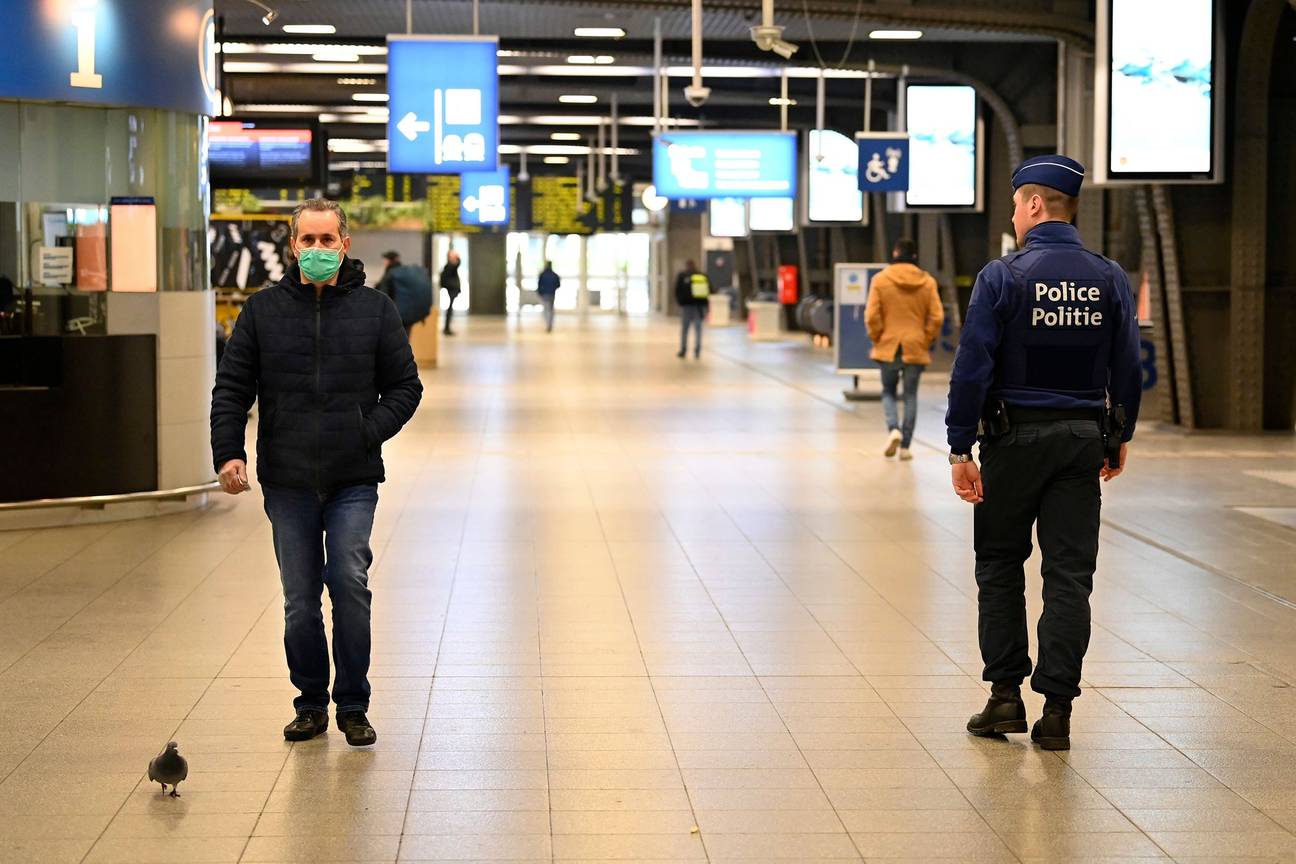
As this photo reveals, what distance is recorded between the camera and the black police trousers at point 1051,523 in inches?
216

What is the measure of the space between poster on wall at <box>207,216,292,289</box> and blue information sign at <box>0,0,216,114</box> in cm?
926

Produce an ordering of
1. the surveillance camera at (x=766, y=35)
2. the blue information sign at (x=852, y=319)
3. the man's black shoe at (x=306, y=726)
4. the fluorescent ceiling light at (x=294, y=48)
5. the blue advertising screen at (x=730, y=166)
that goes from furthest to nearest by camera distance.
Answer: the blue advertising screen at (x=730, y=166) → the fluorescent ceiling light at (x=294, y=48) → the blue information sign at (x=852, y=319) → the surveillance camera at (x=766, y=35) → the man's black shoe at (x=306, y=726)

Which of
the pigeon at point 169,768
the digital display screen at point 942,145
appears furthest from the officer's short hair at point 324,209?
the digital display screen at point 942,145

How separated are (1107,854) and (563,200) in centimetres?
4503

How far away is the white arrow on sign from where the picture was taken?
1684 cm

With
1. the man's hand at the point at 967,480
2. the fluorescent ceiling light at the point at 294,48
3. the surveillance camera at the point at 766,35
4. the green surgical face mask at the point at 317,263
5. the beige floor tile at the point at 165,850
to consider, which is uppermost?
the fluorescent ceiling light at the point at 294,48

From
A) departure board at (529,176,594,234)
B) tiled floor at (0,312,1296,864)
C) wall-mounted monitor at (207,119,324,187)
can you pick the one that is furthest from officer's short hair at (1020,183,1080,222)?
departure board at (529,176,594,234)

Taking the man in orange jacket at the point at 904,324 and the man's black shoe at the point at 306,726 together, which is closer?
the man's black shoe at the point at 306,726

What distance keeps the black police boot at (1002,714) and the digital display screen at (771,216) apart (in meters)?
26.1

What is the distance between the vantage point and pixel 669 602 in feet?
26.3

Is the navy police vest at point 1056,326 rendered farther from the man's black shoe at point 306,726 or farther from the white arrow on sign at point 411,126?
the white arrow on sign at point 411,126

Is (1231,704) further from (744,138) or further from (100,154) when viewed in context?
(744,138)

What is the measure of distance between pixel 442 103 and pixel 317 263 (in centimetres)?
1172

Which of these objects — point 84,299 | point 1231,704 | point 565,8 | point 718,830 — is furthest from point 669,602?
point 565,8
